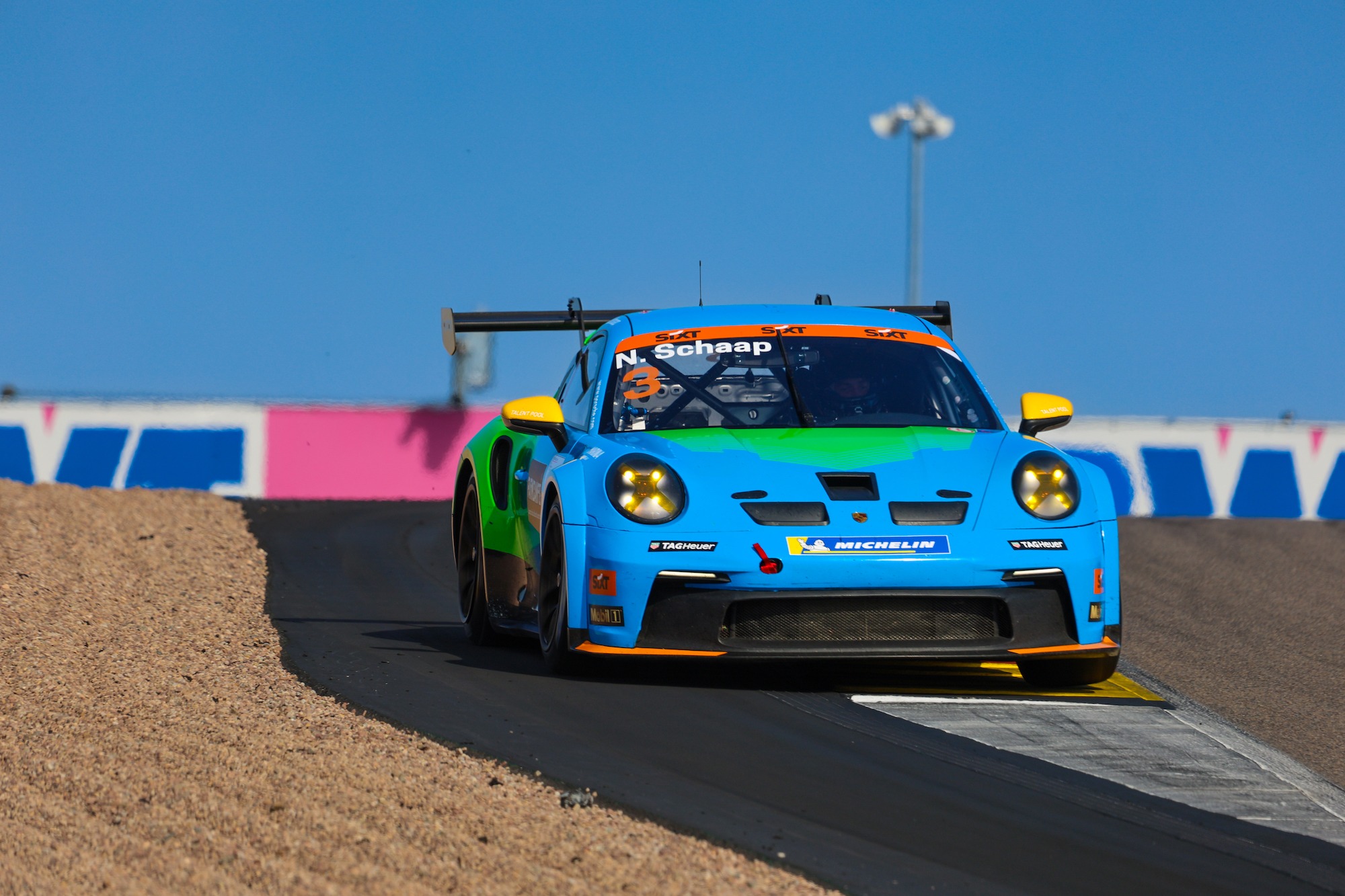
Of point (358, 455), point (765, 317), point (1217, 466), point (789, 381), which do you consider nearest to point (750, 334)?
point (765, 317)

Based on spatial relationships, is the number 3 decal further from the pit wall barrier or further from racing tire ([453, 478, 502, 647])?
the pit wall barrier

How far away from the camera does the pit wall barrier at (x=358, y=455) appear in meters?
16.0

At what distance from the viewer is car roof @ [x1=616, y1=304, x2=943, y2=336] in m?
7.29

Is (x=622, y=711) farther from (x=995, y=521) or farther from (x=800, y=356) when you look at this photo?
(x=800, y=356)

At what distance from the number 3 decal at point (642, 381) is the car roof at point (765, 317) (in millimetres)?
330

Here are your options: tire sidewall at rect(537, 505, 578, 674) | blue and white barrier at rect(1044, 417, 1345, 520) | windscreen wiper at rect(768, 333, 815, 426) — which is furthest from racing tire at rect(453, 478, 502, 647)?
blue and white barrier at rect(1044, 417, 1345, 520)

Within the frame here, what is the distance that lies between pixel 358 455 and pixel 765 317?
980cm

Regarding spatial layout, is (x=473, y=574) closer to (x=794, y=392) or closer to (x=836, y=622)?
(x=794, y=392)

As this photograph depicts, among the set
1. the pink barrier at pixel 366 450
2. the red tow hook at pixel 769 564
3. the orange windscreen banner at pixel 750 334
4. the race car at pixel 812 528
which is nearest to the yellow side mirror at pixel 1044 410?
the race car at pixel 812 528

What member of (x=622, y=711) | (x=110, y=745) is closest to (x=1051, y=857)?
(x=622, y=711)

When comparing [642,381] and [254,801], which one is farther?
[642,381]

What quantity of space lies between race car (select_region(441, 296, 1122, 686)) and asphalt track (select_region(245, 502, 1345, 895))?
0.98 feet

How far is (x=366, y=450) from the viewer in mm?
16562

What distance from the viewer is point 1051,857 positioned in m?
4.00
